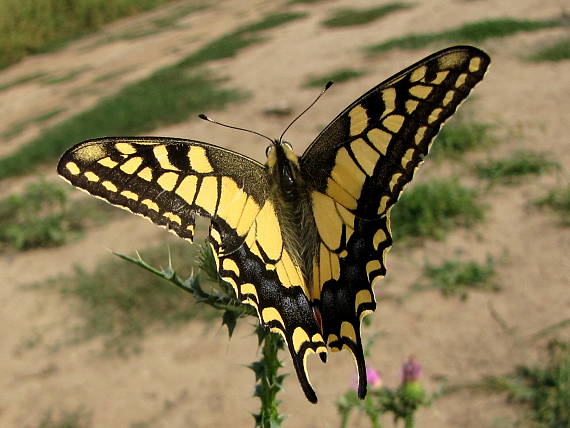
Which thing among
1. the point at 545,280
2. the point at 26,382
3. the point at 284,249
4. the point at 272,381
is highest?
Answer: the point at 284,249

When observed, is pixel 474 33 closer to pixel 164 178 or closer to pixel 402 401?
pixel 402 401

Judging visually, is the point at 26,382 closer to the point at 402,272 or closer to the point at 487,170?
the point at 402,272

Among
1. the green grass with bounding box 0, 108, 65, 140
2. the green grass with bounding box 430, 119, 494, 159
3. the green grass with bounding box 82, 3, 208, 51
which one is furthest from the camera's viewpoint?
the green grass with bounding box 82, 3, 208, 51

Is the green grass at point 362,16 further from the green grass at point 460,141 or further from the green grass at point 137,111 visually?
the green grass at point 460,141

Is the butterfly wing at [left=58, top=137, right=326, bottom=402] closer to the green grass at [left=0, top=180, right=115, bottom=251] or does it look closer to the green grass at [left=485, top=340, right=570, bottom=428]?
the green grass at [left=485, top=340, right=570, bottom=428]

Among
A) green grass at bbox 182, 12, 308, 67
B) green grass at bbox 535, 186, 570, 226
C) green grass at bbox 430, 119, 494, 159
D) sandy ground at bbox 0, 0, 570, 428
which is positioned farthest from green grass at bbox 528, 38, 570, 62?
green grass at bbox 182, 12, 308, 67

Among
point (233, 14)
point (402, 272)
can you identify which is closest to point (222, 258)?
point (402, 272)

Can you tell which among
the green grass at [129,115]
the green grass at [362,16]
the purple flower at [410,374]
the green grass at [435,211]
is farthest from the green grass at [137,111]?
the purple flower at [410,374]

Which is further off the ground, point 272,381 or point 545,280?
point 272,381
